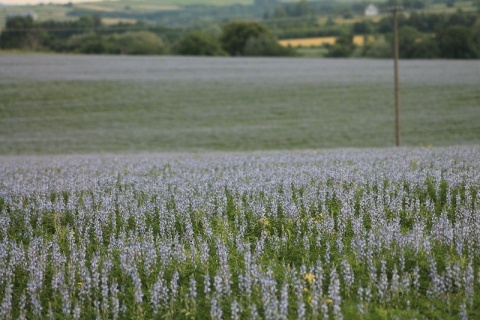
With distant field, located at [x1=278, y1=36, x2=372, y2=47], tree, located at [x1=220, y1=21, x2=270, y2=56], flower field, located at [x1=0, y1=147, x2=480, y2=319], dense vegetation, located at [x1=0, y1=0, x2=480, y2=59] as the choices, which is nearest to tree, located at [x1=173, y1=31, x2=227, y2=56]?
dense vegetation, located at [x1=0, y1=0, x2=480, y2=59]

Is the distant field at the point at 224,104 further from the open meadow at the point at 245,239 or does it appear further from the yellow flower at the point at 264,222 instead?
the yellow flower at the point at 264,222

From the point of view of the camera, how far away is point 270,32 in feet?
212

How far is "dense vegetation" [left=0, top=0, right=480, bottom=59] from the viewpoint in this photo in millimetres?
53031

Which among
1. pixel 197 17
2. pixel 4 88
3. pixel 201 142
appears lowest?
pixel 201 142

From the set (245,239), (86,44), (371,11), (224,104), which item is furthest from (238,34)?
(245,239)

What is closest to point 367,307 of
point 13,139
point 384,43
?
point 13,139

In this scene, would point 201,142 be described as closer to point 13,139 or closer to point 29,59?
point 13,139

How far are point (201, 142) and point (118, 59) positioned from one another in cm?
2393

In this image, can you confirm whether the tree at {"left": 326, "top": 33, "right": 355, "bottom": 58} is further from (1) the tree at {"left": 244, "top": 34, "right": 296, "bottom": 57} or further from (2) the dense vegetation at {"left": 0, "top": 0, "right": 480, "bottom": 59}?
(1) the tree at {"left": 244, "top": 34, "right": 296, "bottom": 57}

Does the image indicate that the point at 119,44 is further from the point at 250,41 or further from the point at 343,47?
the point at 343,47

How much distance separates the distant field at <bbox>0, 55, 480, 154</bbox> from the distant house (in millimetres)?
14088

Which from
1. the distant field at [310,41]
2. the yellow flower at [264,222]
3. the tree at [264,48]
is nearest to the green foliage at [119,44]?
the tree at [264,48]

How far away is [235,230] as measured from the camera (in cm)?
922

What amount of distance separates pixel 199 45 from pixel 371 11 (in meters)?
17.7
